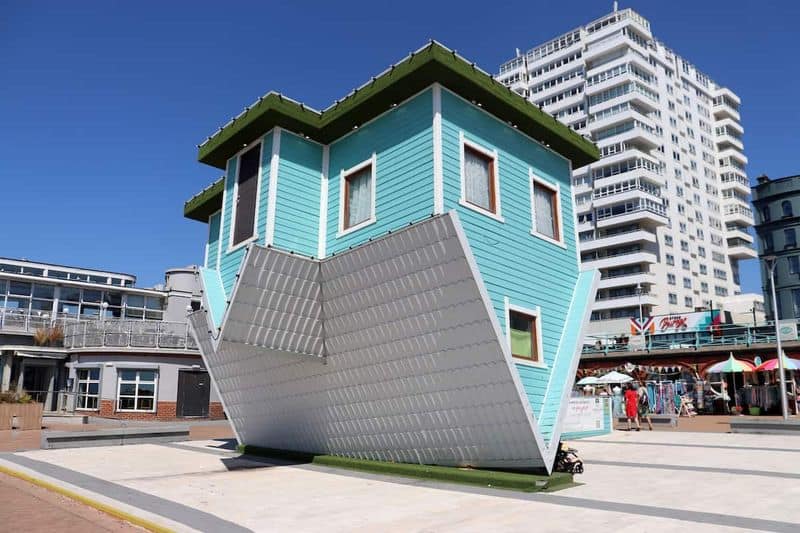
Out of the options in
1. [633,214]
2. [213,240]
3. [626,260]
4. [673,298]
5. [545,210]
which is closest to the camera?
[545,210]

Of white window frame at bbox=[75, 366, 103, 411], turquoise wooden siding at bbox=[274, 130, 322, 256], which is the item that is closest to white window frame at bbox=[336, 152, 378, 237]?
turquoise wooden siding at bbox=[274, 130, 322, 256]

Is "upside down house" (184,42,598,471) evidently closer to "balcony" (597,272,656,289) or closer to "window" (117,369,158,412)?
"window" (117,369,158,412)

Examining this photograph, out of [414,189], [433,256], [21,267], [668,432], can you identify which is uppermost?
[21,267]

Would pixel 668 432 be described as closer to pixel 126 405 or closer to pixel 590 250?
pixel 126 405

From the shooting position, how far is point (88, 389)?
110 feet

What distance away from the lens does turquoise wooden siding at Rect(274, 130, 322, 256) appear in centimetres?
1251

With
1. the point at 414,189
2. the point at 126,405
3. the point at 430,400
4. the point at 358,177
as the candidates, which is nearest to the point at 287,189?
the point at 358,177

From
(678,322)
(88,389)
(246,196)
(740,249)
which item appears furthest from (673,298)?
(246,196)

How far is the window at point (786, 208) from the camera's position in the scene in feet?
196

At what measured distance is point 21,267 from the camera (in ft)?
144

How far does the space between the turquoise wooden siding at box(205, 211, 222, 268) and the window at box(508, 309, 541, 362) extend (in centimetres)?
795

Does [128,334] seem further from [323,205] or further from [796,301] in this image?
[796,301]

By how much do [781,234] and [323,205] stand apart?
61.5 metres

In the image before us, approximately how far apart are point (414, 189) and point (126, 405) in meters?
27.2
